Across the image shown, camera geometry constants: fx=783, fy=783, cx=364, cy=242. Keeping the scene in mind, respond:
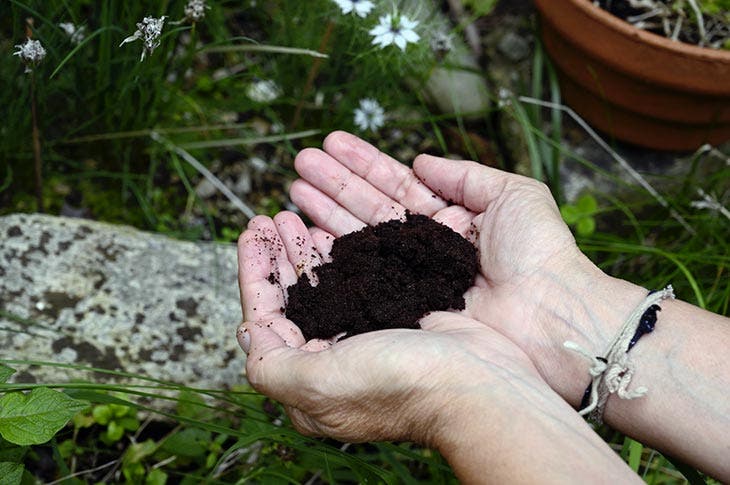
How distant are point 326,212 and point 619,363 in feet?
2.78

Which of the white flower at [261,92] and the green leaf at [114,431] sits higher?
the white flower at [261,92]

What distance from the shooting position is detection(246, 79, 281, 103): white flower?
2.94m

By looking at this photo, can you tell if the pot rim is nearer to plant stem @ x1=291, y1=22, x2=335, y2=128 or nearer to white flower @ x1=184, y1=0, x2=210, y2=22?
plant stem @ x1=291, y1=22, x2=335, y2=128

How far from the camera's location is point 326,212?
2111mm

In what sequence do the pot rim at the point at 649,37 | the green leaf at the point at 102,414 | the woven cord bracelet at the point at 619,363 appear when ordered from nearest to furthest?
the woven cord bracelet at the point at 619,363, the green leaf at the point at 102,414, the pot rim at the point at 649,37

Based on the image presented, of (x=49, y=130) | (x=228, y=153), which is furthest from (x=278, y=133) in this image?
(x=49, y=130)

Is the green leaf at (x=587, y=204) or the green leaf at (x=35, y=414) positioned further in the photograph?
the green leaf at (x=587, y=204)

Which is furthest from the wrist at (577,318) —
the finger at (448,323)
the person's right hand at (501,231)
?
the finger at (448,323)

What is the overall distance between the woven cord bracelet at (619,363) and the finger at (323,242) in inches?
26.1

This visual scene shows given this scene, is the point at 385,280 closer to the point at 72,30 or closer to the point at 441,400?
the point at 441,400

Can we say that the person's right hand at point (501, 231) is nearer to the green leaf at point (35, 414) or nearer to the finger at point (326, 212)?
the finger at point (326, 212)

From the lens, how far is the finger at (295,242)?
1980 millimetres

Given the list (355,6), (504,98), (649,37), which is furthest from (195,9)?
(649,37)

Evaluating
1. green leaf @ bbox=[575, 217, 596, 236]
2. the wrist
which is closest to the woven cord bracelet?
the wrist
